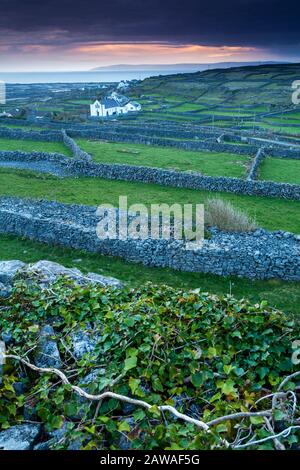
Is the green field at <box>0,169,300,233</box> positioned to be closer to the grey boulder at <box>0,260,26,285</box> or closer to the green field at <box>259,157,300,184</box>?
the green field at <box>259,157,300,184</box>

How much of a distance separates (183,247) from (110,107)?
75.4 metres

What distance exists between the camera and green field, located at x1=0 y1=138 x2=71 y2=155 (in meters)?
40.7

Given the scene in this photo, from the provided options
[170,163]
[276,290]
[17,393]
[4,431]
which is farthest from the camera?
[170,163]

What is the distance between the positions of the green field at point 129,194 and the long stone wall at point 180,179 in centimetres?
57

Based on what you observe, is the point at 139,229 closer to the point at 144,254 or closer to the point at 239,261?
the point at 144,254

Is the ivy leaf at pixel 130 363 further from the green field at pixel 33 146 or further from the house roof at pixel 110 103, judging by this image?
the house roof at pixel 110 103

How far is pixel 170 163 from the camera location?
3512 centimetres

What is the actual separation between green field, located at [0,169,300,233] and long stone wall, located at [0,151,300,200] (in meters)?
0.57

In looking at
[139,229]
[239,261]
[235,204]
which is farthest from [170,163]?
[239,261]

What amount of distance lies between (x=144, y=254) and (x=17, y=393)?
10267 mm

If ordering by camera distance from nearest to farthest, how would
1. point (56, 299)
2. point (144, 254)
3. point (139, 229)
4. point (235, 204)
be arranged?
point (56, 299), point (144, 254), point (139, 229), point (235, 204)

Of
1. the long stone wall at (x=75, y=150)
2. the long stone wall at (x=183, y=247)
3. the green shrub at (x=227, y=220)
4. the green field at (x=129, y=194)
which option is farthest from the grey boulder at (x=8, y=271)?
the long stone wall at (x=75, y=150)

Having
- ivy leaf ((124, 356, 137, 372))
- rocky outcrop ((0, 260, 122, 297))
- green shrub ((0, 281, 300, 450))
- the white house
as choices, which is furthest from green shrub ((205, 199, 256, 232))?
the white house
